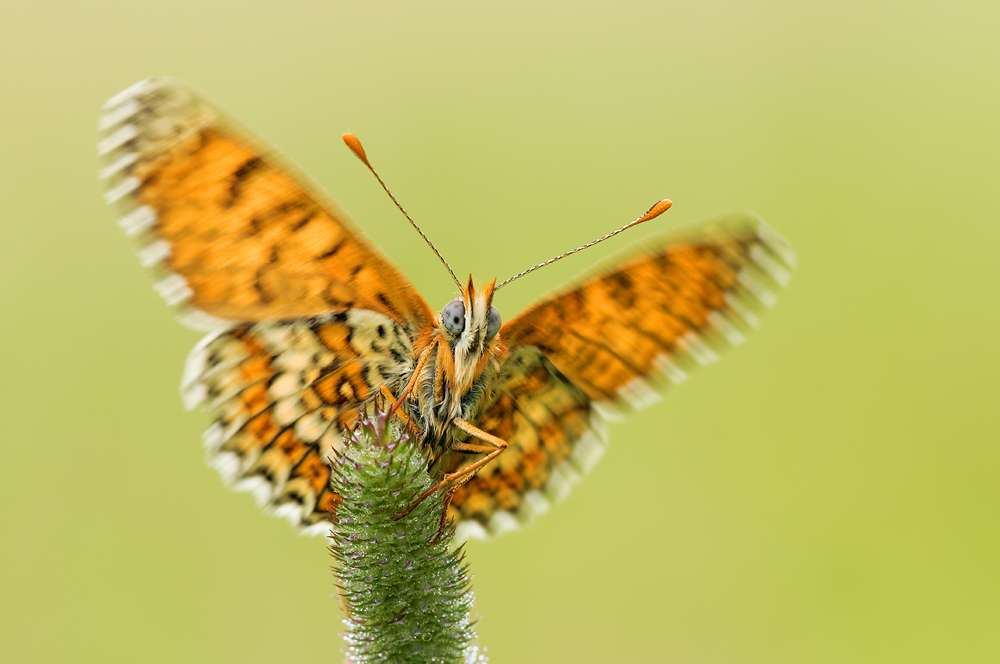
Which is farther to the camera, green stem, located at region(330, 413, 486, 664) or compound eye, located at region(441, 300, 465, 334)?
compound eye, located at region(441, 300, 465, 334)

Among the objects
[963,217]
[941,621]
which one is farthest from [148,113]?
[963,217]

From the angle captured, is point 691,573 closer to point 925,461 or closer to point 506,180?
point 925,461

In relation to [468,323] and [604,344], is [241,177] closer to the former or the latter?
[468,323]

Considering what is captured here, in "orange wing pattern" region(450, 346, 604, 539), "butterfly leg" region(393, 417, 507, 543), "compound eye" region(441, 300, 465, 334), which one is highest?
"compound eye" region(441, 300, 465, 334)

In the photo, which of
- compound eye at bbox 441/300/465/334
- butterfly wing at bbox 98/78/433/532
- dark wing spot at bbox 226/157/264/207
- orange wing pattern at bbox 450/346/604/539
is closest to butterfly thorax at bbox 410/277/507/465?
compound eye at bbox 441/300/465/334

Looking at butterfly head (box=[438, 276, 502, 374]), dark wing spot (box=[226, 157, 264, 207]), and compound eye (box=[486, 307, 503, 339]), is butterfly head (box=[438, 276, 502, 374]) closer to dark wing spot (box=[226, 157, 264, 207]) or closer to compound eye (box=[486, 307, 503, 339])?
compound eye (box=[486, 307, 503, 339])

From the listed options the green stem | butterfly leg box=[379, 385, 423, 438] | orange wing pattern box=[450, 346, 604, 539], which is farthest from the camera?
orange wing pattern box=[450, 346, 604, 539]
